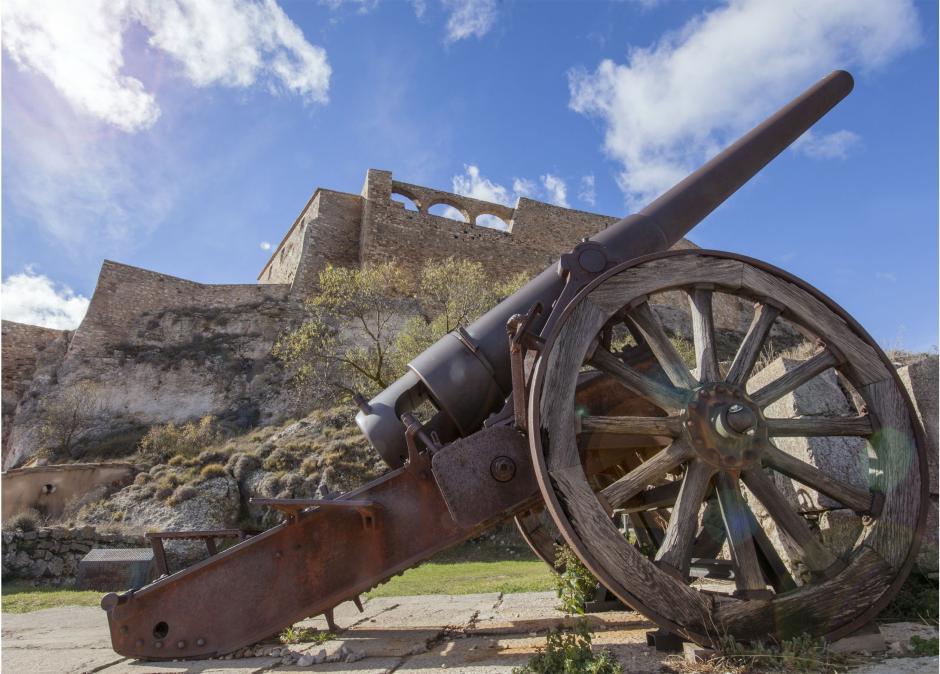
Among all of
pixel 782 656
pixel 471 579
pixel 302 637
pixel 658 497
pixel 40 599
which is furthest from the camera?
pixel 40 599

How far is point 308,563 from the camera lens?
272cm

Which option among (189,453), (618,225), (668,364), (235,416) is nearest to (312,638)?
(668,364)

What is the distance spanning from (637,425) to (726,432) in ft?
1.09

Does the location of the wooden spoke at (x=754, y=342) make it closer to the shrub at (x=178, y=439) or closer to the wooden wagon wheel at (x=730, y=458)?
the wooden wagon wheel at (x=730, y=458)

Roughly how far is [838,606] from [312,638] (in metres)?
2.44

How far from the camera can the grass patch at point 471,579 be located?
5539mm

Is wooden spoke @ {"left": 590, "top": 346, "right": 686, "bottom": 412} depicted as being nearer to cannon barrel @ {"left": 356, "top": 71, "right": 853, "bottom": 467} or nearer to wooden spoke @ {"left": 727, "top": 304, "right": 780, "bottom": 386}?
wooden spoke @ {"left": 727, "top": 304, "right": 780, "bottom": 386}

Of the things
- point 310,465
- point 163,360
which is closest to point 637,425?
point 310,465

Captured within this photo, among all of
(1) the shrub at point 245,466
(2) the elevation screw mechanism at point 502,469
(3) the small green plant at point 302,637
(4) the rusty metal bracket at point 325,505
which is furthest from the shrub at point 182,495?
(2) the elevation screw mechanism at point 502,469

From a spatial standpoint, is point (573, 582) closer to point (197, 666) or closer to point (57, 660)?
point (197, 666)

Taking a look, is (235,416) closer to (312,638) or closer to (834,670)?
(312,638)

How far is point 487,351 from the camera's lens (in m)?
2.94

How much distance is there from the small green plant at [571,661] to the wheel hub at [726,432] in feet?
2.73

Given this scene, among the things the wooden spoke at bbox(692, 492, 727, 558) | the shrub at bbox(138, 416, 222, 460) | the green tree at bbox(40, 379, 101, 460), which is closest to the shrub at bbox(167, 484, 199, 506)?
the shrub at bbox(138, 416, 222, 460)
